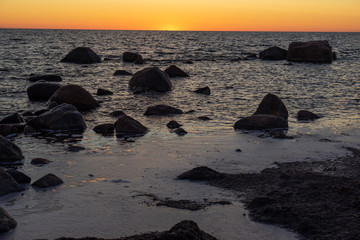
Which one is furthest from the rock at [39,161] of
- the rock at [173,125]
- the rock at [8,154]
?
the rock at [173,125]

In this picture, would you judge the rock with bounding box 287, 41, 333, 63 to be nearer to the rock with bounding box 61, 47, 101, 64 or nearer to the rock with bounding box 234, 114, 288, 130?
the rock with bounding box 61, 47, 101, 64

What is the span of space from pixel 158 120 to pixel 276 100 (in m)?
3.53

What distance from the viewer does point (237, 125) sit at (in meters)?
10.6

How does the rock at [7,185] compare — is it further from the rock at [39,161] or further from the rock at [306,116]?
the rock at [306,116]

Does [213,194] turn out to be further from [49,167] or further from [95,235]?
[49,167]

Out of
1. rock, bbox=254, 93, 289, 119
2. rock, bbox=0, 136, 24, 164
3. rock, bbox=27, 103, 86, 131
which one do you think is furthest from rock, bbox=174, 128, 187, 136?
rock, bbox=0, 136, 24, 164

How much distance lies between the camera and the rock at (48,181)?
6.22 meters

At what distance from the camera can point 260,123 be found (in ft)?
34.5

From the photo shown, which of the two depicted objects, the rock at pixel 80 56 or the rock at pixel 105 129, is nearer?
the rock at pixel 105 129

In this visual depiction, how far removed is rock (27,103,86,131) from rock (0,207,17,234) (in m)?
5.79

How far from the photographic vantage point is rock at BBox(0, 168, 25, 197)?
5.90m

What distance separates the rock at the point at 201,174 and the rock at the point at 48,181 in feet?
6.38

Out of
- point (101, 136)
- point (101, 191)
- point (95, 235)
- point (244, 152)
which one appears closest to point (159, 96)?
point (101, 136)

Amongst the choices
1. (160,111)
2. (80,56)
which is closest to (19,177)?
(160,111)
